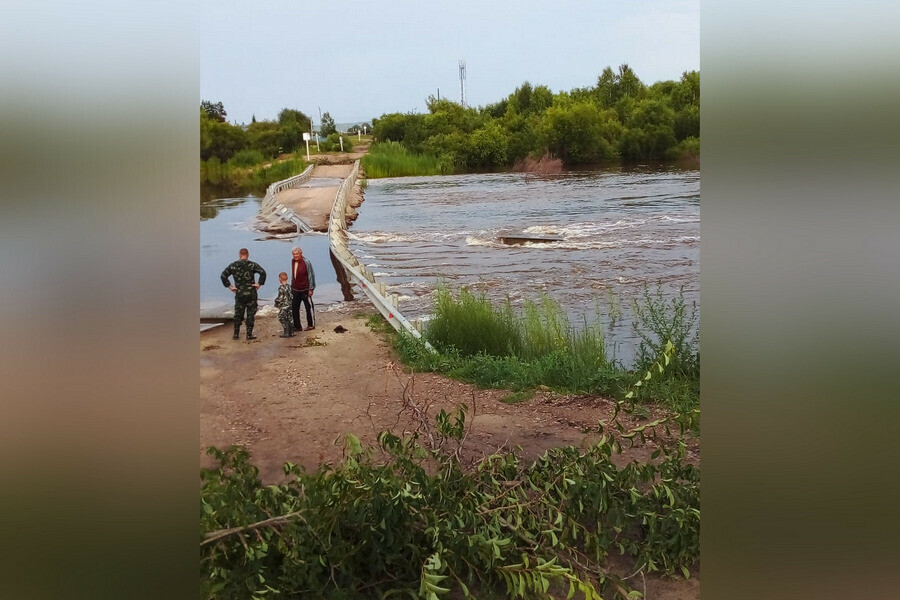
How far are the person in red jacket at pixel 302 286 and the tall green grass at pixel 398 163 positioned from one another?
1.88 ft

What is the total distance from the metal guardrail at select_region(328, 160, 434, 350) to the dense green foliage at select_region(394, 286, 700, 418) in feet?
0.29

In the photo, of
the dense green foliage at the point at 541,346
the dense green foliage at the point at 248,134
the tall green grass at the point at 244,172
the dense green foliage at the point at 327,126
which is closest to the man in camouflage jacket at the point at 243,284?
the tall green grass at the point at 244,172

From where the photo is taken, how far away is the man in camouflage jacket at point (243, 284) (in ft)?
9.30

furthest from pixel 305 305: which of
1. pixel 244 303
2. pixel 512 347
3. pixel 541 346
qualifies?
pixel 541 346

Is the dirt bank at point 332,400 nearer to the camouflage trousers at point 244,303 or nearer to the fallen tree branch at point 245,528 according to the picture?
the camouflage trousers at point 244,303

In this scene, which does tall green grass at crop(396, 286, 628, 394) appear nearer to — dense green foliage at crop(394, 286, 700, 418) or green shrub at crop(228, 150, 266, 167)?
dense green foliage at crop(394, 286, 700, 418)

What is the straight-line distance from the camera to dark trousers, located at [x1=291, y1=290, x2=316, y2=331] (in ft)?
10.1

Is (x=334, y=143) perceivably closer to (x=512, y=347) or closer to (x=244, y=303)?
(x=244, y=303)

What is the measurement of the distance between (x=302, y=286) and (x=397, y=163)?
787mm

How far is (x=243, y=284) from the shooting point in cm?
284
